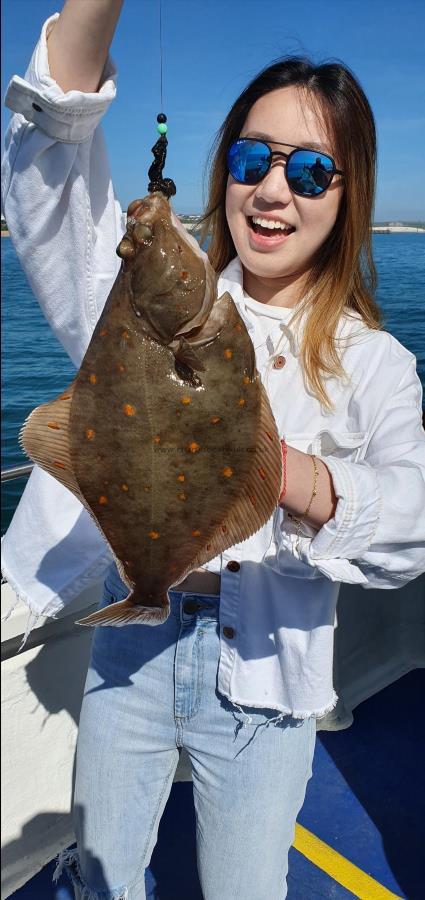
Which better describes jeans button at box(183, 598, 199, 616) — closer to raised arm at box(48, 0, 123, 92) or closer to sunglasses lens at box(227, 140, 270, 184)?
sunglasses lens at box(227, 140, 270, 184)

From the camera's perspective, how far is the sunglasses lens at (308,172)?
6.90ft

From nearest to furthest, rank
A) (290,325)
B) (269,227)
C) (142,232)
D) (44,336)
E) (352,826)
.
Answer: (142,232) < (269,227) < (290,325) < (352,826) < (44,336)

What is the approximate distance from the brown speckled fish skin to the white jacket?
25cm

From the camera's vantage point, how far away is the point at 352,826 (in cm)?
359

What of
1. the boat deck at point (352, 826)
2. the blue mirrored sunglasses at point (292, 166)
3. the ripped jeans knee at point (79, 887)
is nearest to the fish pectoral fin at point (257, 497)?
the blue mirrored sunglasses at point (292, 166)

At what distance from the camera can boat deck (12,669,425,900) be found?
10.7 ft

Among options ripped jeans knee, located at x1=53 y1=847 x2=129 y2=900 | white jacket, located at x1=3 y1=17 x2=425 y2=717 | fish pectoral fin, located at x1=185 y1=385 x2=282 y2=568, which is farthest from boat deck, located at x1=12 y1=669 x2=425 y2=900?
fish pectoral fin, located at x1=185 y1=385 x2=282 y2=568

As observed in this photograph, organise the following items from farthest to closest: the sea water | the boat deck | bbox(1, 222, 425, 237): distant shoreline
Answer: the sea water < the boat deck < bbox(1, 222, 425, 237): distant shoreline

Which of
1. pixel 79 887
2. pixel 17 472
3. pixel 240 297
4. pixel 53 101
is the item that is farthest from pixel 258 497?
pixel 17 472

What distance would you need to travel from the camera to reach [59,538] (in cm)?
248

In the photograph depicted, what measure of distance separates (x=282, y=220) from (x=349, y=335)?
40 cm

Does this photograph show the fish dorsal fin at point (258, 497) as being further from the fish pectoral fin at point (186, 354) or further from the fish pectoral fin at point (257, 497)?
the fish pectoral fin at point (186, 354)

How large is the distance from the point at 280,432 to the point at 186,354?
634 mm

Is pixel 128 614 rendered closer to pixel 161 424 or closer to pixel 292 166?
pixel 161 424
